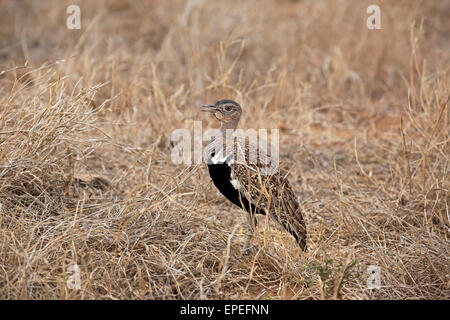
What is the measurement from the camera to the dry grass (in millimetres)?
2863

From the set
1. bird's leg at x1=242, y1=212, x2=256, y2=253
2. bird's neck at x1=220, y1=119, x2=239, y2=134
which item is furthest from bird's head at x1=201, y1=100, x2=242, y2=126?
bird's leg at x1=242, y1=212, x2=256, y2=253

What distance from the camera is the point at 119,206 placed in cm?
334

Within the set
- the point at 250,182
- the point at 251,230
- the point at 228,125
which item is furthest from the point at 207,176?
the point at 250,182

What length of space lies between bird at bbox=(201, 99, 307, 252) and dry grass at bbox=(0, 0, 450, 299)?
142 millimetres

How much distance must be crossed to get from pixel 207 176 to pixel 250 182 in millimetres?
1231

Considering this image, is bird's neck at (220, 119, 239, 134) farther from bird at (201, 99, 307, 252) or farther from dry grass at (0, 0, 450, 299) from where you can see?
dry grass at (0, 0, 450, 299)

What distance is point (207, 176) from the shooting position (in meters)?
4.27

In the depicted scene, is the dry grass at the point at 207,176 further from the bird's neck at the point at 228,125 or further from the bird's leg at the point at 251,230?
the bird's neck at the point at 228,125

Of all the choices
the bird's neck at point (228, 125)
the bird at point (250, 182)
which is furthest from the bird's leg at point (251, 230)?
the bird's neck at point (228, 125)

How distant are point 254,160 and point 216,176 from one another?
10.9 inches

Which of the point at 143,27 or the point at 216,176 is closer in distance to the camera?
the point at 216,176
